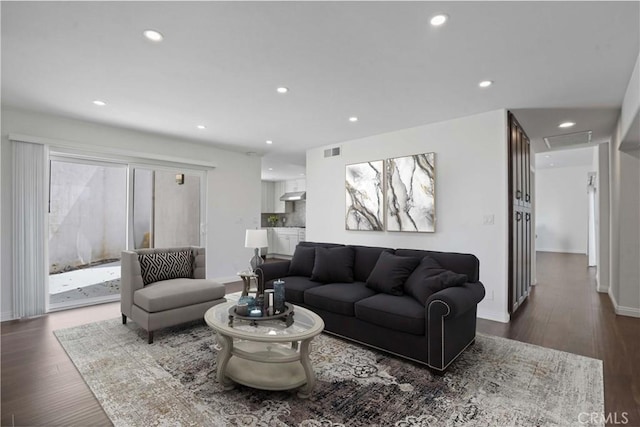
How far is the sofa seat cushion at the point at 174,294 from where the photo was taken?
9.81ft

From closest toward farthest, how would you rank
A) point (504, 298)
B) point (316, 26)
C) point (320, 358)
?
point (316, 26) < point (320, 358) < point (504, 298)

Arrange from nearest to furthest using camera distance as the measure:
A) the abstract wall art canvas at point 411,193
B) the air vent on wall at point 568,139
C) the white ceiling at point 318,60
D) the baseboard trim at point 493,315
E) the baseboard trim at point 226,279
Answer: the white ceiling at point 318,60
the baseboard trim at point 493,315
the abstract wall art canvas at point 411,193
the air vent on wall at point 568,139
the baseboard trim at point 226,279

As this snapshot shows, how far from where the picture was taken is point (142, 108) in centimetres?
365

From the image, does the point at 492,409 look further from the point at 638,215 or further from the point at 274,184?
the point at 274,184

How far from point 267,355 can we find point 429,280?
1456mm

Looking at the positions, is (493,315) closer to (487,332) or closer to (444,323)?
(487,332)

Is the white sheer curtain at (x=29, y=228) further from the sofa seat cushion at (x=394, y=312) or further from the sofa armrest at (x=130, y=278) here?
the sofa seat cushion at (x=394, y=312)

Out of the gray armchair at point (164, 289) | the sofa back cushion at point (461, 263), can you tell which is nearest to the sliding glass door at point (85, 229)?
the gray armchair at point (164, 289)

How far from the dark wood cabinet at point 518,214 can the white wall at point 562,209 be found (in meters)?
7.04

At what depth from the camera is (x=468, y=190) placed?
3914 millimetres

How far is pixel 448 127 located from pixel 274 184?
729 cm

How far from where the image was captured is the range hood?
9203 millimetres

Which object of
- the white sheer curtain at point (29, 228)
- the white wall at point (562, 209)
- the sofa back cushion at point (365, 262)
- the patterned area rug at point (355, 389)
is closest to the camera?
the patterned area rug at point (355, 389)

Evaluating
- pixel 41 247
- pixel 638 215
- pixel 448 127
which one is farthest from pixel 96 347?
pixel 638 215
